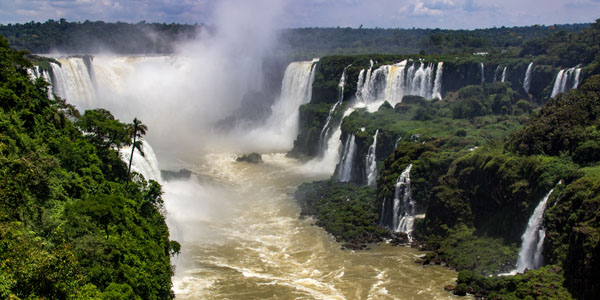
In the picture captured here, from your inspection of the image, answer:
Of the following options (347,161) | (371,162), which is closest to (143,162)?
(371,162)

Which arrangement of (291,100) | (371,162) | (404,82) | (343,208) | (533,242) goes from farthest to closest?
1. (291,100)
2. (404,82)
3. (371,162)
4. (343,208)
5. (533,242)

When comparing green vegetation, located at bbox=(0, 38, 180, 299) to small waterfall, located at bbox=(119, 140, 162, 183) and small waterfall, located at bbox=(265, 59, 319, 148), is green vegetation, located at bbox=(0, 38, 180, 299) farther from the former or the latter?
small waterfall, located at bbox=(265, 59, 319, 148)

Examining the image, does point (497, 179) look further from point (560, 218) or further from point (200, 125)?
point (200, 125)

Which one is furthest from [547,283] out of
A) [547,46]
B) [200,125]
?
[200,125]

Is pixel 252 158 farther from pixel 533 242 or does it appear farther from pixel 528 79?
pixel 533 242

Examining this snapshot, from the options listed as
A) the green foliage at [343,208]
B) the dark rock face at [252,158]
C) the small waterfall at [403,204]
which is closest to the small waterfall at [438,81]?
the green foliage at [343,208]

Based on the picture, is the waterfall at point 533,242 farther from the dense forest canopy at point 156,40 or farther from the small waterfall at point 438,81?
the dense forest canopy at point 156,40
